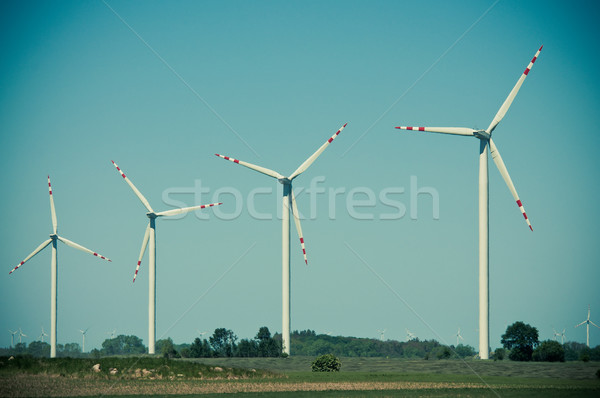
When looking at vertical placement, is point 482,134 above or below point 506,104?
below

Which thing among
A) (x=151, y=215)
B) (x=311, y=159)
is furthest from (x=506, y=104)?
(x=151, y=215)

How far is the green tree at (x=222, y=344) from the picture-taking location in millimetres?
150762

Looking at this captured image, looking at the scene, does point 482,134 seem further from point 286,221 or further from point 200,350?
point 200,350

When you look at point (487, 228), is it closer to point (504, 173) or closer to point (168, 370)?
point (504, 173)

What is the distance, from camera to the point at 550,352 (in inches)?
4892

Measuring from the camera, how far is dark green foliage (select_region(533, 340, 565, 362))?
406ft

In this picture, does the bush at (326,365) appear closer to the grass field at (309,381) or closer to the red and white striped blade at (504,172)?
the grass field at (309,381)

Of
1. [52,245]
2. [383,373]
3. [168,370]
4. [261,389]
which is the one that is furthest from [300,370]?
[52,245]

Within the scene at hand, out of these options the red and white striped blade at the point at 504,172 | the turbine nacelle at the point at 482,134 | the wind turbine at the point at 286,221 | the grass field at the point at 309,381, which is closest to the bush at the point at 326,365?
the grass field at the point at 309,381

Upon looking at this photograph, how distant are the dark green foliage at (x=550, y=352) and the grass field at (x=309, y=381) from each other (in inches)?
705

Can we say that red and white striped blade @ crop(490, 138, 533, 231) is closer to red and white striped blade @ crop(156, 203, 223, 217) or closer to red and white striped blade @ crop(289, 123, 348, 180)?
red and white striped blade @ crop(289, 123, 348, 180)

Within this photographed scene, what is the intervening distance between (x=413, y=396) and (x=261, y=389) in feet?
55.5

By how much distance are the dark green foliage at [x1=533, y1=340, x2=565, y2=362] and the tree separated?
2634 mm

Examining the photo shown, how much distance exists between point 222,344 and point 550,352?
6196cm
